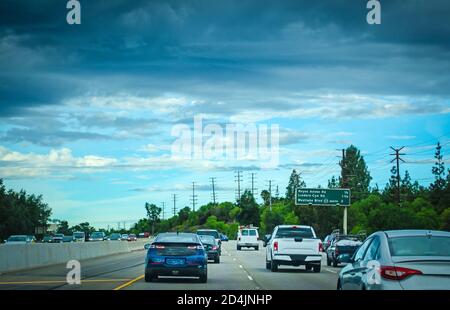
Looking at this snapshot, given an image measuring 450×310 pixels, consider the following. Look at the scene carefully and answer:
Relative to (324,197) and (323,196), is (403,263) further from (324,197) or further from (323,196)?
(323,196)

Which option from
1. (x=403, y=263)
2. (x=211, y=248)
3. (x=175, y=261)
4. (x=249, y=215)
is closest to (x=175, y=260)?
(x=175, y=261)

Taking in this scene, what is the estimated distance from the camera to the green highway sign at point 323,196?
76.8m

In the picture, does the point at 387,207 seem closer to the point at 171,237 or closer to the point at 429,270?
the point at 171,237

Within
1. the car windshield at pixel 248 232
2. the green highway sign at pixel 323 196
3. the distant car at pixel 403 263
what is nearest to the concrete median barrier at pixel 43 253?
the car windshield at pixel 248 232

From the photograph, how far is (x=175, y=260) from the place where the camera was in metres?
24.9

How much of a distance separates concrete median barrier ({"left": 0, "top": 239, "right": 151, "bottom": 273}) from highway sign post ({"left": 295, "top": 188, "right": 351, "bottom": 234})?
2606 cm

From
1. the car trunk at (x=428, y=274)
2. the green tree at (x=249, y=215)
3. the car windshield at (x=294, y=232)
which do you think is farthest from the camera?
the green tree at (x=249, y=215)

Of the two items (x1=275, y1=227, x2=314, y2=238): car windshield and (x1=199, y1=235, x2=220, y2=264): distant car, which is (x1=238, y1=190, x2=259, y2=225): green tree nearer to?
(x1=199, y1=235, x2=220, y2=264): distant car

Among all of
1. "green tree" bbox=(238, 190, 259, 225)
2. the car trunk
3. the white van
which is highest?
"green tree" bbox=(238, 190, 259, 225)

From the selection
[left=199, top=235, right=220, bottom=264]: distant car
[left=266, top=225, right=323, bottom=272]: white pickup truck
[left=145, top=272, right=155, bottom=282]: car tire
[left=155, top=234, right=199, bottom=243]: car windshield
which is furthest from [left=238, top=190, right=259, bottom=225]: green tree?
[left=145, top=272, right=155, bottom=282]: car tire

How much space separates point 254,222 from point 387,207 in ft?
365

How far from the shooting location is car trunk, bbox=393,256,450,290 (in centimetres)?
1139

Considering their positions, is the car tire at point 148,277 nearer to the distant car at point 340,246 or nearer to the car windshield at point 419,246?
the car windshield at point 419,246

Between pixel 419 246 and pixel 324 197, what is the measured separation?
6558cm
